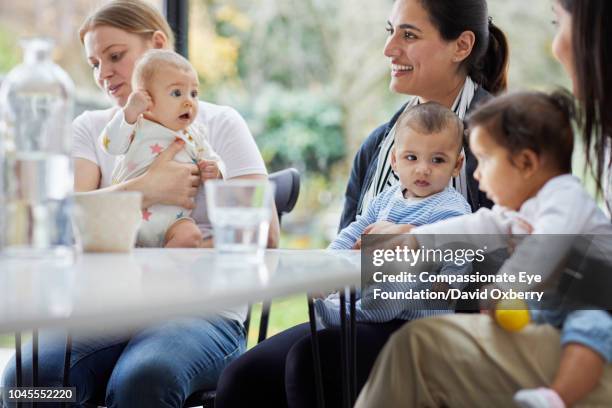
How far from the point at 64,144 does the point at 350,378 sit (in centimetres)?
72

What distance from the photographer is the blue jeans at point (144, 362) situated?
174 centimetres

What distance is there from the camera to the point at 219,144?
2133 mm

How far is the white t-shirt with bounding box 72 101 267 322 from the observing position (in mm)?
2100

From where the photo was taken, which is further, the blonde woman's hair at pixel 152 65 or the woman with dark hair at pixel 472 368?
the blonde woman's hair at pixel 152 65

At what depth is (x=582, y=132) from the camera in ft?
4.79

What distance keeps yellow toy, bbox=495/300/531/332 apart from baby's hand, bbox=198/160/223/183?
2.36ft

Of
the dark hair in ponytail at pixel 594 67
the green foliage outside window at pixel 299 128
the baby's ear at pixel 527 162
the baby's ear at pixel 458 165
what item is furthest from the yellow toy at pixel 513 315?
the green foliage outside window at pixel 299 128

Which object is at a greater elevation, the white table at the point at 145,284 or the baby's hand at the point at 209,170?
the baby's hand at the point at 209,170

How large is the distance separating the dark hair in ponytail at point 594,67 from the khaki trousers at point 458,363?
14.8 inches

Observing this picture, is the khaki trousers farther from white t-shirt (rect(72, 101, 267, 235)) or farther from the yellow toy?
white t-shirt (rect(72, 101, 267, 235))

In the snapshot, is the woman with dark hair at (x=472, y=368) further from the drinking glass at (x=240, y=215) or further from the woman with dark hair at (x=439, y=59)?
the woman with dark hair at (x=439, y=59)

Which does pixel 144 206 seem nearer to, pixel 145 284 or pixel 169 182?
pixel 169 182

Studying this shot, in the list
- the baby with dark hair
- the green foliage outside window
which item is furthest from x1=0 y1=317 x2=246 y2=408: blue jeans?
the green foliage outside window

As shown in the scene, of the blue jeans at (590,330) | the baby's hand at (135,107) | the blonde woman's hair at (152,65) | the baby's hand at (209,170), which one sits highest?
the blonde woman's hair at (152,65)
